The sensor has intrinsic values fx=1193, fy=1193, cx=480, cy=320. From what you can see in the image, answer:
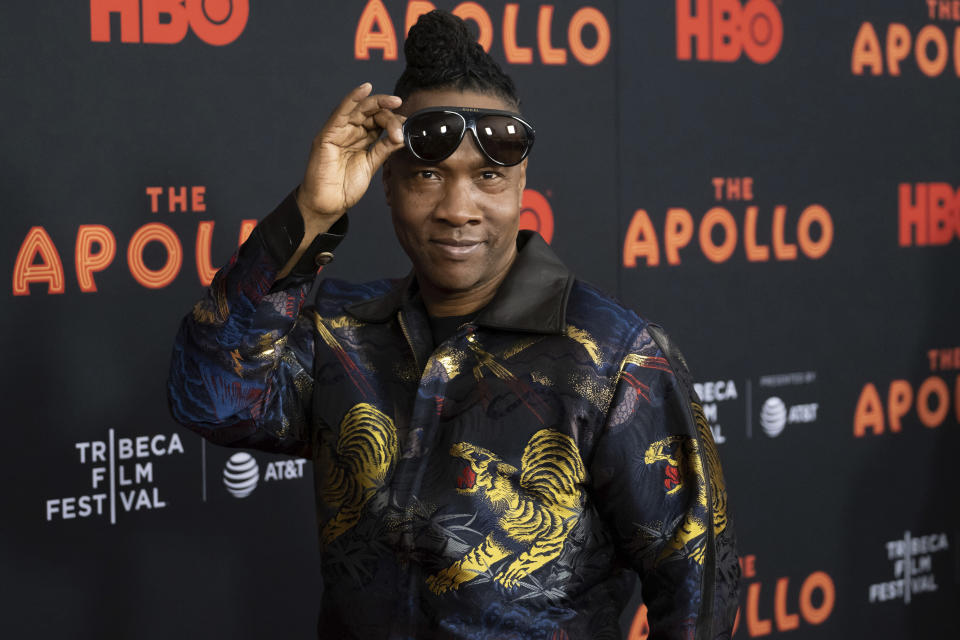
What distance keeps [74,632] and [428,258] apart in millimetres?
1113

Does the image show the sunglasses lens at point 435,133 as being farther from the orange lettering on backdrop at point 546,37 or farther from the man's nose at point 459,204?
the orange lettering on backdrop at point 546,37

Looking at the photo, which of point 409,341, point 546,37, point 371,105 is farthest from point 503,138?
point 546,37

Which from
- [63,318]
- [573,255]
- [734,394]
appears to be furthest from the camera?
[734,394]

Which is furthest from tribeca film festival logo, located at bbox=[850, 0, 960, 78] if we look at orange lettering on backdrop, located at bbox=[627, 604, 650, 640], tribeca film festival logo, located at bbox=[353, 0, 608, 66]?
orange lettering on backdrop, located at bbox=[627, 604, 650, 640]

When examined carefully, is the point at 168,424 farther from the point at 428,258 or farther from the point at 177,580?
the point at 428,258

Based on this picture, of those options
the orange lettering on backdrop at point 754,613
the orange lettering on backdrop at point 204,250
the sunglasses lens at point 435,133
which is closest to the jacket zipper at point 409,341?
the sunglasses lens at point 435,133

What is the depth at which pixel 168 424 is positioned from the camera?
7.06 feet

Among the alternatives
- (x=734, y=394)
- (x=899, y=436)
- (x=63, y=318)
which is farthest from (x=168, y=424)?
(x=899, y=436)

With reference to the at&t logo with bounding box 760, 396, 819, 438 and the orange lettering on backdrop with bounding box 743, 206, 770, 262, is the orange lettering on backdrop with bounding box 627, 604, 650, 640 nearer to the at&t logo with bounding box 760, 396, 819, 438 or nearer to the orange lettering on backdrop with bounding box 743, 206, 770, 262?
the at&t logo with bounding box 760, 396, 819, 438

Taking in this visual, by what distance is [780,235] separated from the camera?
2799 mm

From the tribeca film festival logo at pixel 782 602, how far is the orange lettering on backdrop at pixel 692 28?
3.82ft

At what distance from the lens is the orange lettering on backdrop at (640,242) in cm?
260

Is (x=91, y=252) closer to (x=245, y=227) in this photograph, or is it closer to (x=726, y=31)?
(x=245, y=227)

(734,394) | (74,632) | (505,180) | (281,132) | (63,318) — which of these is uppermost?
(281,132)
